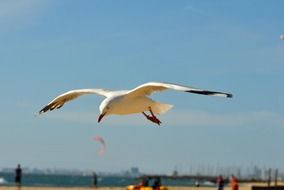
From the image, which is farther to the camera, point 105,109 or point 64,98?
point 64,98

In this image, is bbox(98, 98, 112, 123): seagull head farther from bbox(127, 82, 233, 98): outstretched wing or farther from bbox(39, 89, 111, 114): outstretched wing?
bbox(39, 89, 111, 114): outstretched wing

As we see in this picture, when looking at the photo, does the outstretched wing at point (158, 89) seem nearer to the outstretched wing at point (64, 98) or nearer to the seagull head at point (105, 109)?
the seagull head at point (105, 109)

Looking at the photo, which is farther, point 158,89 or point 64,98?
point 64,98

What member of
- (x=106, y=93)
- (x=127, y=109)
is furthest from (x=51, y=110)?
(x=127, y=109)

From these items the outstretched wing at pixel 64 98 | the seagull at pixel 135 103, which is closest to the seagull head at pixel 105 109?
the seagull at pixel 135 103

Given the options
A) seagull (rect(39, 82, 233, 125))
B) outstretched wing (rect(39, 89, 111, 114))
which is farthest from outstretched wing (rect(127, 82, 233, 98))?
outstretched wing (rect(39, 89, 111, 114))

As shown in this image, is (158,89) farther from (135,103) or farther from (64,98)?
(64,98)

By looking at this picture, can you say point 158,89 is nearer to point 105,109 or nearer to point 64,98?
point 105,109

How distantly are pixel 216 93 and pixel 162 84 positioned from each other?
236 centimetres

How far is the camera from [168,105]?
61.7ft

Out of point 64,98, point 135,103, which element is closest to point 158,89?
point 135,103

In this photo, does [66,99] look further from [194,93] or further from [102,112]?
[194,93]

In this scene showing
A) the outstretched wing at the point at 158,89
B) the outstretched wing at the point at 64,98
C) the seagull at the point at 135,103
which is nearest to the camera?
the outstretched wing at the point at 158,89

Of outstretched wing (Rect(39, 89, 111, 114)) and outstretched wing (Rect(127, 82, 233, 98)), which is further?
outstretched wing (Rect(39, 89, 111, 114))
